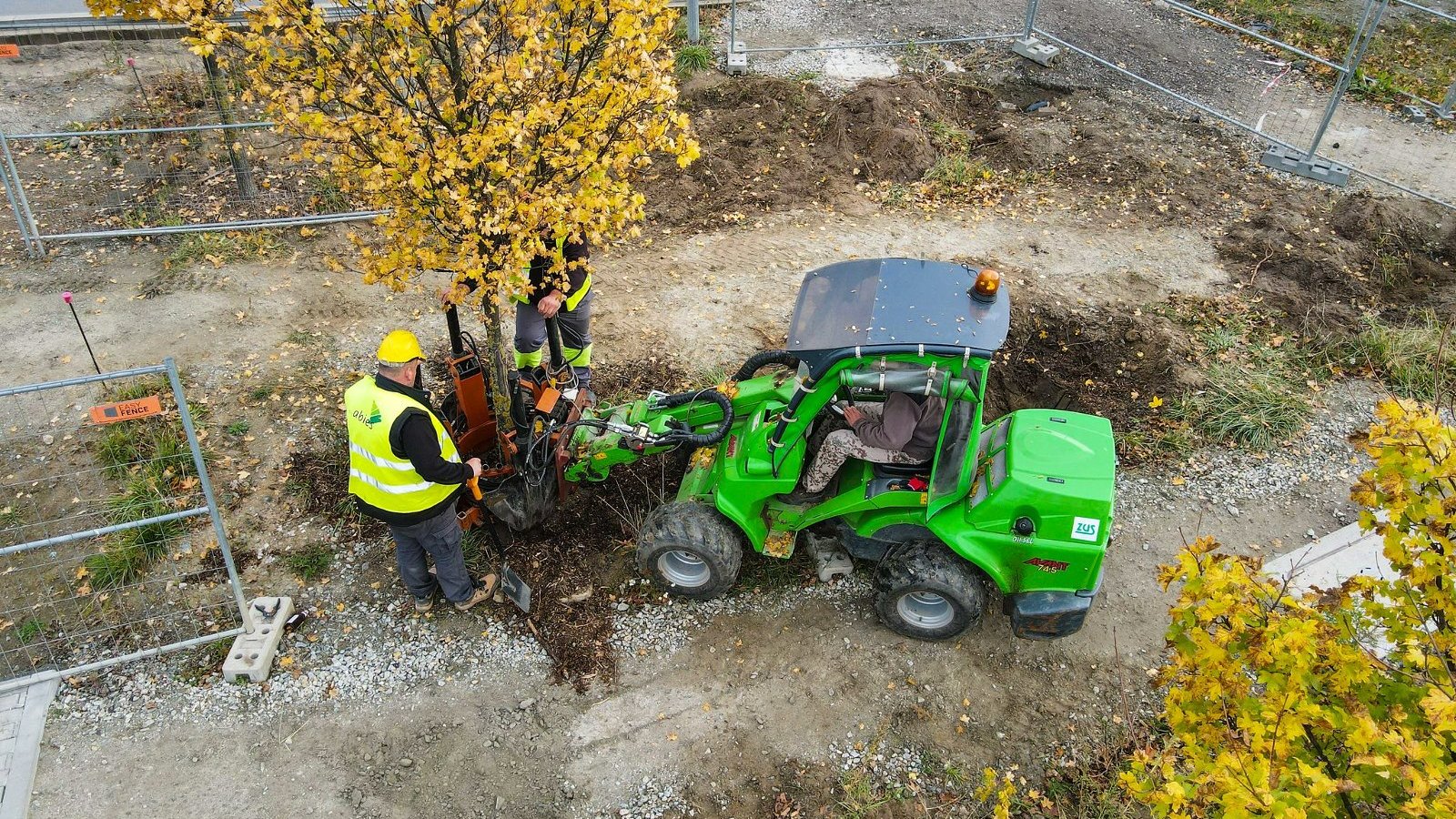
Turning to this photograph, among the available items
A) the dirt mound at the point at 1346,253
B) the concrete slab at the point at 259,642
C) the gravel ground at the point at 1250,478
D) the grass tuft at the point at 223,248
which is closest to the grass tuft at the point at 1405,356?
the dirt mound at the point at 1346,253

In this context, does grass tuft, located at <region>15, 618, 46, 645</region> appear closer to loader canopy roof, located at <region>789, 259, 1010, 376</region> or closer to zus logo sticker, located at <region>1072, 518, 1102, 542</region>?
loader canopy roof, located at <region>789, 259, 1010, 376</region>

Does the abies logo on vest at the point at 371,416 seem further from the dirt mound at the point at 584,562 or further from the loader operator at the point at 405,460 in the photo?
the dirt mound at the point at 584,562

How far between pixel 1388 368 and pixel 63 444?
410 inches

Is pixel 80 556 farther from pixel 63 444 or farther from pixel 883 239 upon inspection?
pixel 883 239

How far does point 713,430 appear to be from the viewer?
5754mm

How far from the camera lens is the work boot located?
18.5 feet

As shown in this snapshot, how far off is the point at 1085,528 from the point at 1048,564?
0.29 metres

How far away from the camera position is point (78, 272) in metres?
8.67

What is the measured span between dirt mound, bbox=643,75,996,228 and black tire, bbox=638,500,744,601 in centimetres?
473

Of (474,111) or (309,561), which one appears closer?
(474,111)

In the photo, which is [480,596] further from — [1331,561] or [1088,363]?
[1331,561]

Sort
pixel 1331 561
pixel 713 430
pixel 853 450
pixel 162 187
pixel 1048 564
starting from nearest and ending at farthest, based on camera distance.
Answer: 1. pixel 1048 564
2. pixel 853 450
3. pixel 713 430
4. pixel 1331 561
5. pixel 162 187

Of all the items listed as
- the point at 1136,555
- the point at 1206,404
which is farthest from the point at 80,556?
the point at 1206,404

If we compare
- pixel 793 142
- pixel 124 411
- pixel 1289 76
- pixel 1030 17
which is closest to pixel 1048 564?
pixel 124 411
